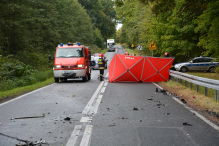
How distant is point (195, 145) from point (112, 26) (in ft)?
364

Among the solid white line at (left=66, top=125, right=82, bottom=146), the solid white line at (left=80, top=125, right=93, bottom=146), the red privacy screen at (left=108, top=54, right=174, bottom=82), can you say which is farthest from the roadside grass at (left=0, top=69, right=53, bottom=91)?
the solid white line at (left=80, top=125, right=93, bottom=146)

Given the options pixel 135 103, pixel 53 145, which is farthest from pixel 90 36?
pixel 53 145

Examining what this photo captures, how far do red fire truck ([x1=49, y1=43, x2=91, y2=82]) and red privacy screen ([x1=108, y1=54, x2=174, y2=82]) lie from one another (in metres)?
2.04

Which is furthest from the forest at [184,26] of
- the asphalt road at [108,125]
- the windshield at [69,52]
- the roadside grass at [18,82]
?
the asphalt road at [108,125]

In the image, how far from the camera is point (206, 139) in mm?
4883

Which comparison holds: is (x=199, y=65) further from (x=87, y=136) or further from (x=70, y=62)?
(x=87, y=136)

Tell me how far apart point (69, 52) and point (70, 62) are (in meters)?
1.02

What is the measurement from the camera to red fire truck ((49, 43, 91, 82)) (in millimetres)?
17094

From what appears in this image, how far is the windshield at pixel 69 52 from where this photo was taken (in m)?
17.8

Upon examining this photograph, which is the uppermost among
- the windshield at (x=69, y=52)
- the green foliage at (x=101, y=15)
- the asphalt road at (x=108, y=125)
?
the green foliage at (x=101, y=15)

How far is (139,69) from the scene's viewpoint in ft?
55.7

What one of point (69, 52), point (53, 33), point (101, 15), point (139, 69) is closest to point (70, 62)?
point (69, 52)

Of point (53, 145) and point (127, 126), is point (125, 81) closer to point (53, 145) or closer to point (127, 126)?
point (127, 126)

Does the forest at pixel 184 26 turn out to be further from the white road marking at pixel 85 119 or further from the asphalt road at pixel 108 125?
the white road marking at pixel 85 119
